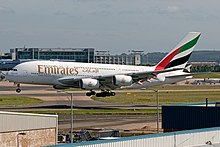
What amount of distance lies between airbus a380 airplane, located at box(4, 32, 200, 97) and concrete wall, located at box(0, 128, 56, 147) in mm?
46985

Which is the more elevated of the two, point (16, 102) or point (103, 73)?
point (103, 73)

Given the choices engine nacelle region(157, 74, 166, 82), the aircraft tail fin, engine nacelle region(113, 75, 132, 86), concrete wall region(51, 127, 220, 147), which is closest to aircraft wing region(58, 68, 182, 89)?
engine nacelle region(113, 75, 132, 86)

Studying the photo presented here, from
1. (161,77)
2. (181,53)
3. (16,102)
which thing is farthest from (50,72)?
(181,53)

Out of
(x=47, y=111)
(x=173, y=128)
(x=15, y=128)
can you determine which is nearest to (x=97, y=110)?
(x=47, y=111)

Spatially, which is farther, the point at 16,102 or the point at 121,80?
the point at 16,102

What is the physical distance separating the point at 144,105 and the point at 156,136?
70.3 meters

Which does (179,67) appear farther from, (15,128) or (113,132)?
(15,128)

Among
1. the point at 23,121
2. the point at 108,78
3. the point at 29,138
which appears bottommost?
the point at 29,138

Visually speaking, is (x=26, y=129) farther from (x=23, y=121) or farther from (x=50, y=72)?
(x=50, y=72)

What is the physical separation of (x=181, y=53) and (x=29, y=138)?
204 ft

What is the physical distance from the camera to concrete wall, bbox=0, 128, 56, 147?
42500 mm

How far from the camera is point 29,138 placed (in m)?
44.8

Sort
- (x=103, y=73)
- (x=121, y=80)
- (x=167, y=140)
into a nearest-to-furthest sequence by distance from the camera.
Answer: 1. (x=167, y=140)
2. (x=121, y=80)
3. (x=103, y=73)

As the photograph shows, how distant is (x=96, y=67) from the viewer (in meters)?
99.2
